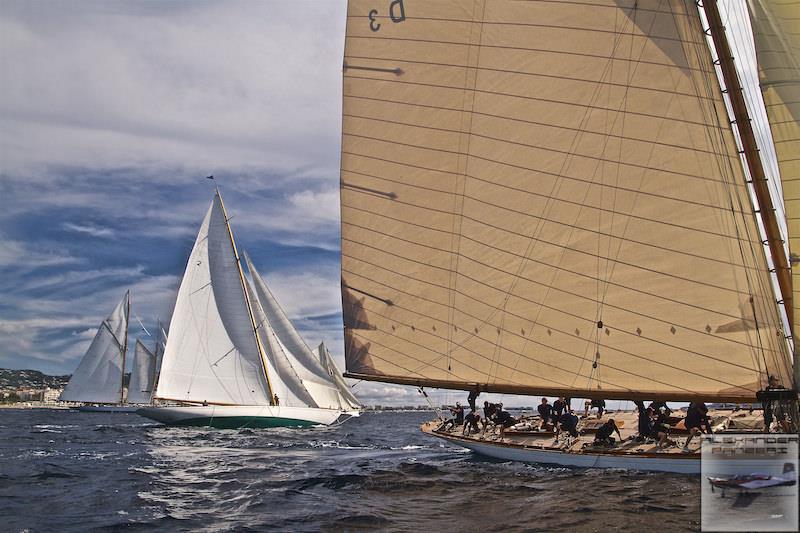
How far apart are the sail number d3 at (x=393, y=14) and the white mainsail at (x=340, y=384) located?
1532 inches

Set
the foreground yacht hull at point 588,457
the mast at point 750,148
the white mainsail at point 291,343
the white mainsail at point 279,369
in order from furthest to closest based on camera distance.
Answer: the white mainsail at point 291,343
the white mainsail at point 279,369
the foreground yacht hull at point 588,457
the mast at point 750,148

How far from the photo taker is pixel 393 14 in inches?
878

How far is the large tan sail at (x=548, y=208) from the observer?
17.3 metres

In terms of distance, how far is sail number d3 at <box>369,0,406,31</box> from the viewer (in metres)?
22.1

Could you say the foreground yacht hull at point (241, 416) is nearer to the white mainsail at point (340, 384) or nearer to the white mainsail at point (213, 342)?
the white mainsail at point (213, 342)

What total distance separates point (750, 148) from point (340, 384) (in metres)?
50.6

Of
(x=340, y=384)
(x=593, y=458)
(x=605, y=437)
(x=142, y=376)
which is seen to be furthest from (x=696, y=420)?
(x=142, y=376)

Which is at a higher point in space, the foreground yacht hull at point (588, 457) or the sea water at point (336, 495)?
the foreground yacht hull at point (588, 457)

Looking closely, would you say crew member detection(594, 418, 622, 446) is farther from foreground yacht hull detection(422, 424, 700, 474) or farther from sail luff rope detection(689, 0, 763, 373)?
sail luff rope detection(689, 0, 763, 373)

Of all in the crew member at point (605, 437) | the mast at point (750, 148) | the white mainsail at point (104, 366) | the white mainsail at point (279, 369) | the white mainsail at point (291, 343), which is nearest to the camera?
the mast at point (750, 148)

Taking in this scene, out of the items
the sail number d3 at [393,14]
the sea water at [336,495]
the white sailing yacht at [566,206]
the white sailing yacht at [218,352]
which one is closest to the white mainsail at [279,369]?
the white sailing yacht at [218,352]

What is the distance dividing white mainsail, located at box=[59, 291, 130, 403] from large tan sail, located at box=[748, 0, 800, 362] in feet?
306

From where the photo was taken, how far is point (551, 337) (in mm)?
19641

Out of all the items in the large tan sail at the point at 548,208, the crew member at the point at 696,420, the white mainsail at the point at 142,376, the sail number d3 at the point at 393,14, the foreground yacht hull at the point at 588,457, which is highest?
the sail number d3 at the point at 393,14
